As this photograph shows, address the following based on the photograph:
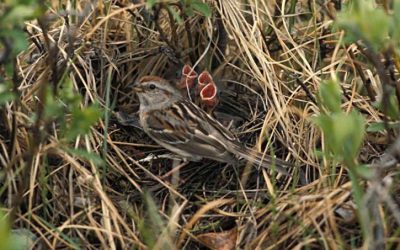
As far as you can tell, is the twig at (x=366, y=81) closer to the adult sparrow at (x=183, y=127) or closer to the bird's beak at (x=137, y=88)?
the adult sparrow at (x=183, y=127)

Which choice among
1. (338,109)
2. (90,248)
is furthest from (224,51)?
(338,109)

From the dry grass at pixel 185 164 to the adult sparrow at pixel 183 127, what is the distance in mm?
85

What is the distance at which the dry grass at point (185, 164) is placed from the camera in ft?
13.5

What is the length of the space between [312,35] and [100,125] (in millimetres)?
1400

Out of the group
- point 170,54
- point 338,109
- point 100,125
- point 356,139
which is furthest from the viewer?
point 170,54

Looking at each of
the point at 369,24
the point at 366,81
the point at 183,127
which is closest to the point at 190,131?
the point at 183,127

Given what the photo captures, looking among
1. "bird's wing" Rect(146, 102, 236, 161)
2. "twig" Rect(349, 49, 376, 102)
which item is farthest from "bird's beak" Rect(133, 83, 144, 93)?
"twig" Rect(349, 49, 376, 102)

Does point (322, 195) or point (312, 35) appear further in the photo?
point (312, 35)

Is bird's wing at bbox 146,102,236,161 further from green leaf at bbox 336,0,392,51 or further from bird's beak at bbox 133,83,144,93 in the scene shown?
green leaf at bbox 336,0,392,51

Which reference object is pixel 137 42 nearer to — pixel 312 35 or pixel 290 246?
pixel 312 35

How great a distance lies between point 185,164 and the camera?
500 centimetres

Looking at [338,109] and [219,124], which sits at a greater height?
[338,109]

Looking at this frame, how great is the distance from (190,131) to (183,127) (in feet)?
0.23

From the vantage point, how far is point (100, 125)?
4934 mm
